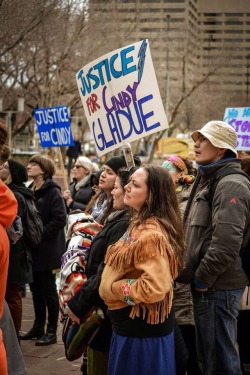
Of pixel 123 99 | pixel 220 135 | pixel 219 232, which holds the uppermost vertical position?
pixel 123 99

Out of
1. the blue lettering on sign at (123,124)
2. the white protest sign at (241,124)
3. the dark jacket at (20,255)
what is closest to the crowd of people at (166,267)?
the blue lettering on sign at (123,124)

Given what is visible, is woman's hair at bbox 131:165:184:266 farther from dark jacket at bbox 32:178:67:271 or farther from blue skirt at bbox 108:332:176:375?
dark jacket at bbox 32:178:67:271

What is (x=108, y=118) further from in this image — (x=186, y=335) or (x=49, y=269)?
(x=49, y=269)

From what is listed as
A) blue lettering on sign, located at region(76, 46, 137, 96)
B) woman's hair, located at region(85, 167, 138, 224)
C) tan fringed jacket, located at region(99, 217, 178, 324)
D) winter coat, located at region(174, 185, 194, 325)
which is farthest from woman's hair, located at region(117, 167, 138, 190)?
blue lettering on sign, located at region(76, 46, 137, 96)

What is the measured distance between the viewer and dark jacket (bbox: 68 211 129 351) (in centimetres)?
423

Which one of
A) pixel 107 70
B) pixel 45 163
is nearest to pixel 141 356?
pixel 107 70

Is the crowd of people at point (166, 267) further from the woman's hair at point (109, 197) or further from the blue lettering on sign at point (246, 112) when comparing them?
the blue lettering on sign at point (246, 112)

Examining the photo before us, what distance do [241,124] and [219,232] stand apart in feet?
21.4

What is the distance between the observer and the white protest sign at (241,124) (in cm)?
1017

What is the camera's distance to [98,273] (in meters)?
4.21

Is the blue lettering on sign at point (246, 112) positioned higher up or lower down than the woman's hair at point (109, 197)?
higher up

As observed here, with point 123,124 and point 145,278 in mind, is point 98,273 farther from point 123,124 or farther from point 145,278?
point 123,124

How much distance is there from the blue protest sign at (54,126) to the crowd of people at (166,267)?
3.98m

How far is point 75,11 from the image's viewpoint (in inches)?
740
